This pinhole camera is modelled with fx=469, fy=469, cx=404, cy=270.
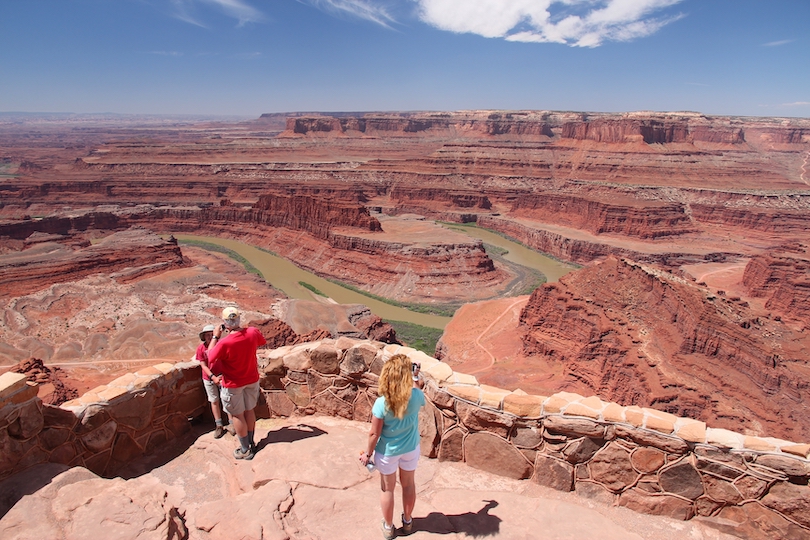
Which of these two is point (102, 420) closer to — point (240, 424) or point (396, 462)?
point (240, 424)

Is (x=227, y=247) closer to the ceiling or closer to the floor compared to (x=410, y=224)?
closer to the floor

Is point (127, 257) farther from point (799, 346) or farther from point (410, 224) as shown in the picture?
point (799, 346)

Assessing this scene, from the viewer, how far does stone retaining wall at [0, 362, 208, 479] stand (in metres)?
3.80

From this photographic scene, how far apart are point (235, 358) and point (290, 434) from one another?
1.13 metres

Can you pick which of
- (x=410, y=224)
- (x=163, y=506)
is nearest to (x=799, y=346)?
(x=163, y=506)

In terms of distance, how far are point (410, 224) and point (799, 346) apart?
32.7 meters

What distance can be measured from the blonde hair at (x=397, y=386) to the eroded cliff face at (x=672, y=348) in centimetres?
1189

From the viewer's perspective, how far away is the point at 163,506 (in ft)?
11.2

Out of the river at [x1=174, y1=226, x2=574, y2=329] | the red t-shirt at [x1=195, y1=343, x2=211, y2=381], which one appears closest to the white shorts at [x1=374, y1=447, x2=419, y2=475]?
the red t-shirt at [x1=195, y1=343, x2=211, y2=381]

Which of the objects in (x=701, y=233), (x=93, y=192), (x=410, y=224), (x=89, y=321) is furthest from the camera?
(x=93, y=192)

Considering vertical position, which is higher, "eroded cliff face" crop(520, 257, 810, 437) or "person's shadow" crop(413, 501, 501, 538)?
"person's shadow" crop(413, 501, 501, 538)

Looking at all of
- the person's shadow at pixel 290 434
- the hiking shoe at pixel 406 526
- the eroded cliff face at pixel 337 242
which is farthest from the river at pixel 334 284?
the hiking shoe at pixel 406 526

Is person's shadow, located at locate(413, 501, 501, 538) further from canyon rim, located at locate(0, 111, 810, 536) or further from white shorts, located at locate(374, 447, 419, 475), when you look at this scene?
canyon rim, located at locate(0, 111, 810, 536)

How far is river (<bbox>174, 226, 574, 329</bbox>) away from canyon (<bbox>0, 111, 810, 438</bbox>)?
1175 millimetres
